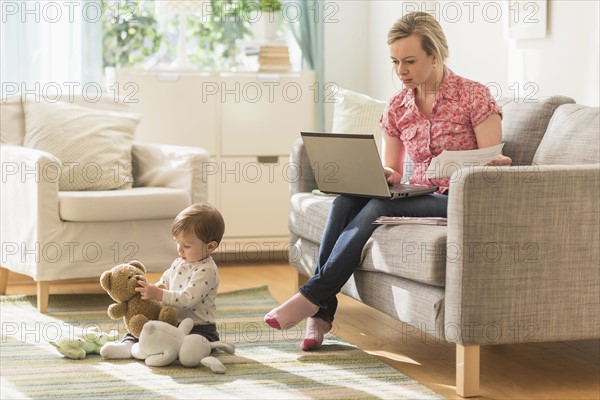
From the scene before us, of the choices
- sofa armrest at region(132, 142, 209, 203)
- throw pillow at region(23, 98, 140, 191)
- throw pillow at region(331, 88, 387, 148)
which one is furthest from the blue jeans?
throw pillow at region(23, 98, 140, 191)

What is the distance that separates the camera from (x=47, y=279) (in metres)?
3.72

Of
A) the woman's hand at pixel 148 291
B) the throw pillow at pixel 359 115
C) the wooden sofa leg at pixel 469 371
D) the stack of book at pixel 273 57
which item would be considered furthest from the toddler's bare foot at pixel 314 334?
the stack of book at pixel 273 57

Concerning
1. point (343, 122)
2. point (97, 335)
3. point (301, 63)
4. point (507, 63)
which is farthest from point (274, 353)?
point (301, 63)

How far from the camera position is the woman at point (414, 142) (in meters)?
Answer: 3.03

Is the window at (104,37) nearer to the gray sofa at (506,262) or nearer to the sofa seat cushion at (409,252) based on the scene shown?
the sofa seat cushion at (409,252)

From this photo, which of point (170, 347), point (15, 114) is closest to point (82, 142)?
point (15, 114)

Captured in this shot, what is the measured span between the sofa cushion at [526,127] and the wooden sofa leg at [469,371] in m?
0.83

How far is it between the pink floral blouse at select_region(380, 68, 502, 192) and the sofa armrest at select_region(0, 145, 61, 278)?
133 centimetres

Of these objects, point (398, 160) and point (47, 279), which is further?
point (47, 279)

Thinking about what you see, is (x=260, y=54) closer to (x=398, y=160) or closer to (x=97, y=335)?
(x=398, y=160)

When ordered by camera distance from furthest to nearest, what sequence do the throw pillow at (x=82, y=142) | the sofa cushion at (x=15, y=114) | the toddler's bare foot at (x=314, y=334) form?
the sofa cushion at (x=15, y=114) < the throw pillow at (x=82, y=142) < the toddler's bare foot at (x=314, y=334)

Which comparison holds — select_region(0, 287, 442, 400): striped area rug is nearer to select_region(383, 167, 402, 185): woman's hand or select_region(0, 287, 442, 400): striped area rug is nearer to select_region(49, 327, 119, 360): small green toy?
select_region(49, 327, 119, 360): small green toy

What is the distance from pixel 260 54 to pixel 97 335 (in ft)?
7.48

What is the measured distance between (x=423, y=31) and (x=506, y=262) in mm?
856
